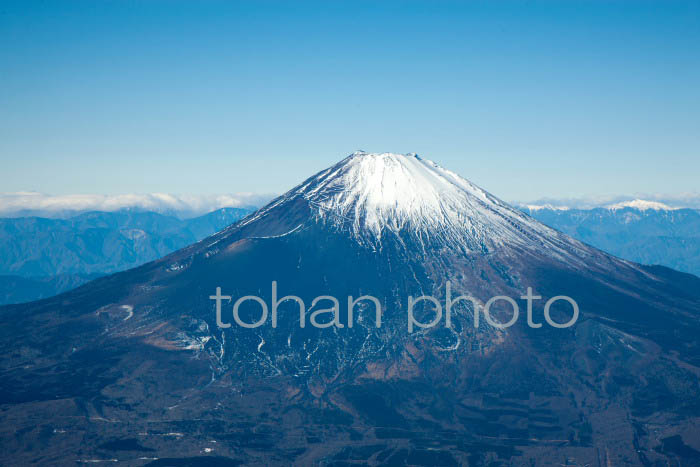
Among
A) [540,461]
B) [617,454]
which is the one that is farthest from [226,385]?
[617,454]

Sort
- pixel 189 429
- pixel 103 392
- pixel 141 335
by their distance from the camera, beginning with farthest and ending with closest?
1. pixel 141 335
2. pixel 103 392
3. pixel 189 429

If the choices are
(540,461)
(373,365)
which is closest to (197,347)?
(373,365)

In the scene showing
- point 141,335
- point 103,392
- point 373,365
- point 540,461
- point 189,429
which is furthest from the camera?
point 141,335

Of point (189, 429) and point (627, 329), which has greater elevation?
point (627, 329)

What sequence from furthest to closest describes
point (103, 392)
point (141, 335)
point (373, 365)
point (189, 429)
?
point (141, 335)
point (373, 365)
point (103, 392)
point (189, 429)

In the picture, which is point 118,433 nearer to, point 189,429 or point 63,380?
point 189,429

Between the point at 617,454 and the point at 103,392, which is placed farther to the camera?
the point at 103,392

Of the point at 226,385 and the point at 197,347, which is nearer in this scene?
the point at 226,385

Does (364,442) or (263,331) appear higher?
(263,331)

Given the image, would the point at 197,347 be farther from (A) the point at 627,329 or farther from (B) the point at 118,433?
(A) the point at 627,329
